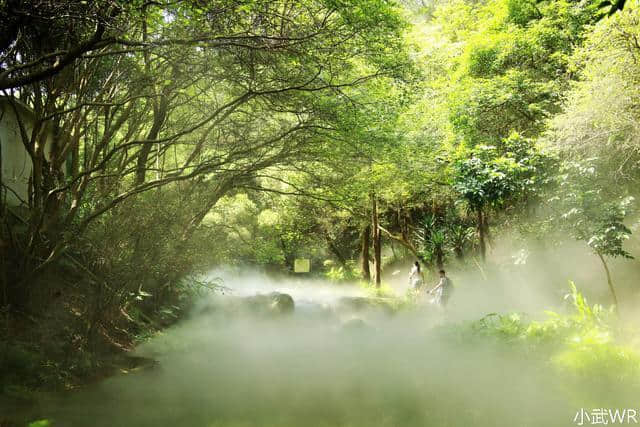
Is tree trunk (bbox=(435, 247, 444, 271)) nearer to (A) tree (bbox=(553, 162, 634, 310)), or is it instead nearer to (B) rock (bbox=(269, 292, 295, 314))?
(B) rock (bbox=(269, 292, 295, 314))

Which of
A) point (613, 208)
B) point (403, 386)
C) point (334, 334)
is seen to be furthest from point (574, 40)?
point (403, 386)

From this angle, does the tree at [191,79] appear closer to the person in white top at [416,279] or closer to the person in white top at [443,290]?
the person in white top at [443,290]

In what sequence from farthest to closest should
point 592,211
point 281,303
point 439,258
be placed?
point 439,258, point 281,303, point 592,211

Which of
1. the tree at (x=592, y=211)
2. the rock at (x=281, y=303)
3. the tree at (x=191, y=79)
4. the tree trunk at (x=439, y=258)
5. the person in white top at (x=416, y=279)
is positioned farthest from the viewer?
the tree trunk at (x=439, y=258)

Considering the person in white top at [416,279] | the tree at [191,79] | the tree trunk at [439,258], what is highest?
the tree at [191,79]

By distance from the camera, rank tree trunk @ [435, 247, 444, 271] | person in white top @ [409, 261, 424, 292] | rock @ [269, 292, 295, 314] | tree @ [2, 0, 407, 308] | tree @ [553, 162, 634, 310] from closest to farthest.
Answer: tree @ [2, 0, 407, 308] → tree @ [553, 162, 634, 310] → rock @ [269, 292, 295, 314] → person in white top @ [409, 261, 424, 292] → tree trunk @ [435, 247, 444, 271]

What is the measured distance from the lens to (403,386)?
735cm

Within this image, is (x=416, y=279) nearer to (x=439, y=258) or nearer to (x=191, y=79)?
(x=439, y=258)

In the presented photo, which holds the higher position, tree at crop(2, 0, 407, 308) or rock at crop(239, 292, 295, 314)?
tree at crop(2, 0, 407, 308)

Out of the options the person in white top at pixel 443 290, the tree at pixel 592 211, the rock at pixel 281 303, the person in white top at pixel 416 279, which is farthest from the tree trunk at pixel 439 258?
the tree at pixel 592 211

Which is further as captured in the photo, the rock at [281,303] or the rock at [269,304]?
the rock at [281,303]

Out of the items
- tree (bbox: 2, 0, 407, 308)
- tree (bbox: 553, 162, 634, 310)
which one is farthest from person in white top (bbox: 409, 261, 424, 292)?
tree (bbox: 2, 0, 407, 308)

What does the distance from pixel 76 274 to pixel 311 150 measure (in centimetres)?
567

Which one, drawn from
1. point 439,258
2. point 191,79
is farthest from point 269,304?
point 191,79
